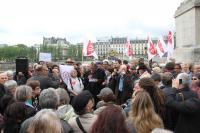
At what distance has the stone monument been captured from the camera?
54.9ft

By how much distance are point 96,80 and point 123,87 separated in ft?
8.23

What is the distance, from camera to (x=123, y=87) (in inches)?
499

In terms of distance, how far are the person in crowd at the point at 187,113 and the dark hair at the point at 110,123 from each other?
7.21ft

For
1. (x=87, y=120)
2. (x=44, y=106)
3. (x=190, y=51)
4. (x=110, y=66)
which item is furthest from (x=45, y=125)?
(x=190, y=51)

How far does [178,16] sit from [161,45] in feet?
19.4

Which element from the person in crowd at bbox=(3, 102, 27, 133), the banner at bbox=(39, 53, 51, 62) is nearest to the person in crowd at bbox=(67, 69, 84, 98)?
the person in crowd at bbox=(3, 102, 27, 133)

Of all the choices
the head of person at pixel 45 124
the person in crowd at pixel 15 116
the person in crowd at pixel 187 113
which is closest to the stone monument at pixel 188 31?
the person in crowd at pixel 187 113

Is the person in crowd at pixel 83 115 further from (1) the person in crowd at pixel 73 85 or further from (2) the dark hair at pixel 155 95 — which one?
(1) the person in crowd at pixel 73 85

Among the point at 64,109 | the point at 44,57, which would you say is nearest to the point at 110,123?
the point at 64,109

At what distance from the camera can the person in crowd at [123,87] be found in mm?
12625

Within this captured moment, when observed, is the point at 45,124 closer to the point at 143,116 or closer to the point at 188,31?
the point at 143,116

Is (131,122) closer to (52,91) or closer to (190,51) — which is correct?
(52,91)

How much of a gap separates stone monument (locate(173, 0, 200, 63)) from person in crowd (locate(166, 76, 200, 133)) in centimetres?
998

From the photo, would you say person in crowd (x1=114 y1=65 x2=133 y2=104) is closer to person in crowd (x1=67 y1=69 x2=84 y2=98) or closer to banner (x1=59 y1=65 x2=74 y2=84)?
person in crowd (x1=67 y1=69 x2=84 y2=98)
